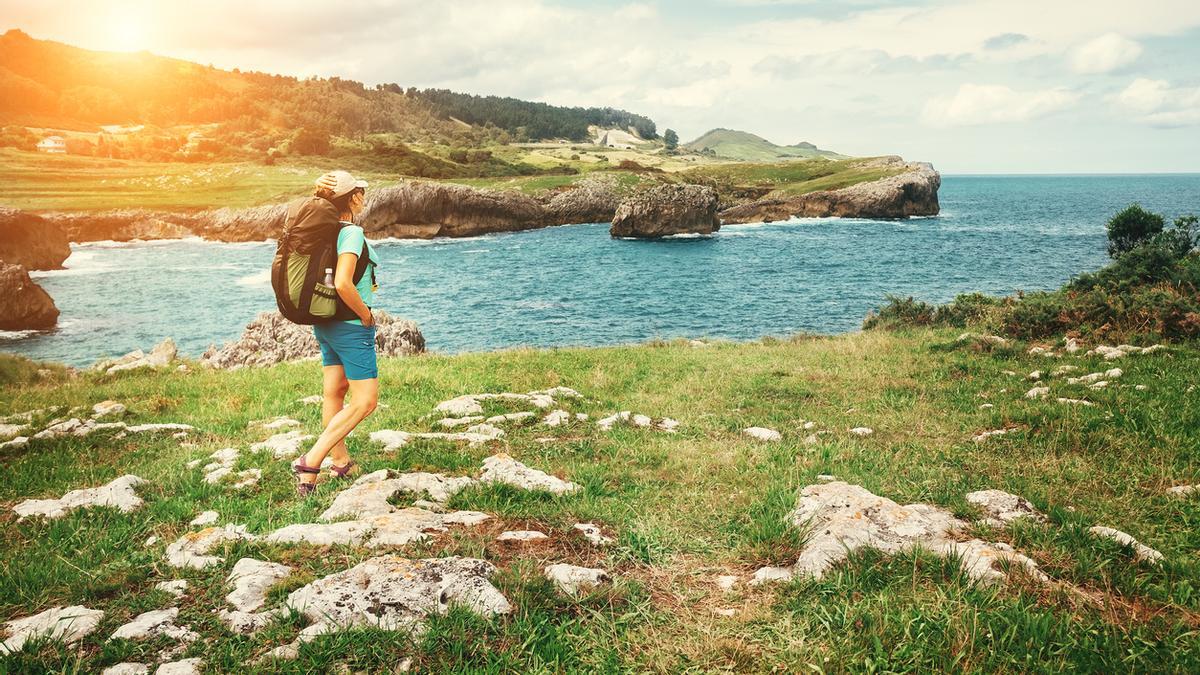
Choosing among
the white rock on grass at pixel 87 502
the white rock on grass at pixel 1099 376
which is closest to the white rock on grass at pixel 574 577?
the white rock on grass at pixel 87 502

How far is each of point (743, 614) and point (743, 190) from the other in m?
146

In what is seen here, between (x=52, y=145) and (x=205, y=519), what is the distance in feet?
280

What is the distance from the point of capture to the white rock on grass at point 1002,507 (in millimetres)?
5834

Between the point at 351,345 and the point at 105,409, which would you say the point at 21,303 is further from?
the point at 351,345

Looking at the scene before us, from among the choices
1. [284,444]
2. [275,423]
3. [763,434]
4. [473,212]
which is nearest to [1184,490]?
[763,434]

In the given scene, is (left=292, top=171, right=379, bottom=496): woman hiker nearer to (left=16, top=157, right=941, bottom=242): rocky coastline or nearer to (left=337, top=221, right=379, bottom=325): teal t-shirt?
(left=337, top=221, right=379, bottom=325): teal t-shirt

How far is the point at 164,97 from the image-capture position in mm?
139125

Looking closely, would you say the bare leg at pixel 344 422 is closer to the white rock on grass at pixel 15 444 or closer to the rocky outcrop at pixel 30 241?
the white rock on grass at pixel 15 444

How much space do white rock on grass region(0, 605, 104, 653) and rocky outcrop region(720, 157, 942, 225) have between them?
396 feet

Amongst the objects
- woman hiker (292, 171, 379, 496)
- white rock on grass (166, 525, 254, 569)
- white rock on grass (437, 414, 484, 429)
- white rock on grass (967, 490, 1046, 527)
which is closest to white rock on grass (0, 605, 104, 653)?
white rock on grass (166, 525, 254, 569)

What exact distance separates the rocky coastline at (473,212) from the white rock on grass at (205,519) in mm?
66125

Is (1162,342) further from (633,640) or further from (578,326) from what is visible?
(578,326)

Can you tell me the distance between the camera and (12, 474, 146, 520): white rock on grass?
6.62m

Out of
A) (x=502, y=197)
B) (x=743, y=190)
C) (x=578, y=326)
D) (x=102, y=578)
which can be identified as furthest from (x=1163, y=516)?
(x=743, y=190)
